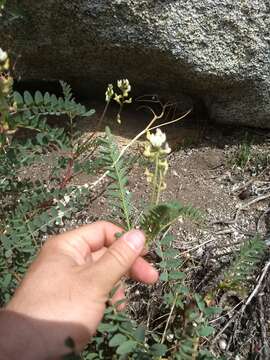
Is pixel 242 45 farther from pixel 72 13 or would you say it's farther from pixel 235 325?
pixel 235 325

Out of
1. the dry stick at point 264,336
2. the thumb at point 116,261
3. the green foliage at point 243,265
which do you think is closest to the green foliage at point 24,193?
the thumb at point 116,261

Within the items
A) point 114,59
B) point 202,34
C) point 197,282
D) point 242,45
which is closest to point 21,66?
point 114,59

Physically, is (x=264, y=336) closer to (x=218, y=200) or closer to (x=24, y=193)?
(x=218, y=200)

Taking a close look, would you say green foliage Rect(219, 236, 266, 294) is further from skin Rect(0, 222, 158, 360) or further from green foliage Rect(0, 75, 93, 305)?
green foliage Rect(0, 75, 93, 305)

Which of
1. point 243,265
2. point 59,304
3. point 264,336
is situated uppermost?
point 59,304

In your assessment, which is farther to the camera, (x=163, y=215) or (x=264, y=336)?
(x=264, y=336)

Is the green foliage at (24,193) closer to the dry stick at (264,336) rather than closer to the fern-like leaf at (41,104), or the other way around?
the fern-like leaf at (41,104)

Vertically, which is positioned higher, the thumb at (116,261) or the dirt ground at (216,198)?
the thumb at (116,261)

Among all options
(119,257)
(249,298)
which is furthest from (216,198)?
(119,257)
